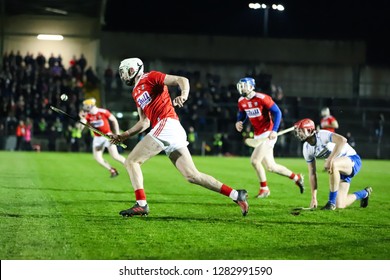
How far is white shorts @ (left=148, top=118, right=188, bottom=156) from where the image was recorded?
34.7ft

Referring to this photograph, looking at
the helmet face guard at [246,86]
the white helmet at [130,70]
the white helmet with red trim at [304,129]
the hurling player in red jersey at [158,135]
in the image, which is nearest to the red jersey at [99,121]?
the helmet face guard at [246,86]

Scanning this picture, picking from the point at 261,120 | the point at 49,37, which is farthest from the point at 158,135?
the point at 49,37

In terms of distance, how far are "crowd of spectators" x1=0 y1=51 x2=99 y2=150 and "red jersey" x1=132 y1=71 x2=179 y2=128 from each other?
98.4ft

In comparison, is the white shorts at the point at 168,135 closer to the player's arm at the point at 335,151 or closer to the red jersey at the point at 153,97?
the red jersey at the point at 153,97

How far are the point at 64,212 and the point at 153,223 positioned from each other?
183 cm

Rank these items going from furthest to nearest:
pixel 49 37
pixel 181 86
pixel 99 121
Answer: pixel 49 37 < pixel 99 121 < pixel 181 86

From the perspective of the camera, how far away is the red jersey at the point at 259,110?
1522 centimetres

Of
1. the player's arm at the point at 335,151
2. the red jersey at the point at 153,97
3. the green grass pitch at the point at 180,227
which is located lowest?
the green grass pitch at the point at 180,227

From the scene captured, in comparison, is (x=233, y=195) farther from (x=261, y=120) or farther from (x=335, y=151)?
(x=261, y=120)

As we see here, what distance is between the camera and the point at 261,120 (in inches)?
609

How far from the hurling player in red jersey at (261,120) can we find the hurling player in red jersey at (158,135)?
173 inches

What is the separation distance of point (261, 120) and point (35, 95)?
27.9 meters

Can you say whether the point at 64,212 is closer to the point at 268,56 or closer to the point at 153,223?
Answer: the point at 153,223

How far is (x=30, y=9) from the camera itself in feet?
152
